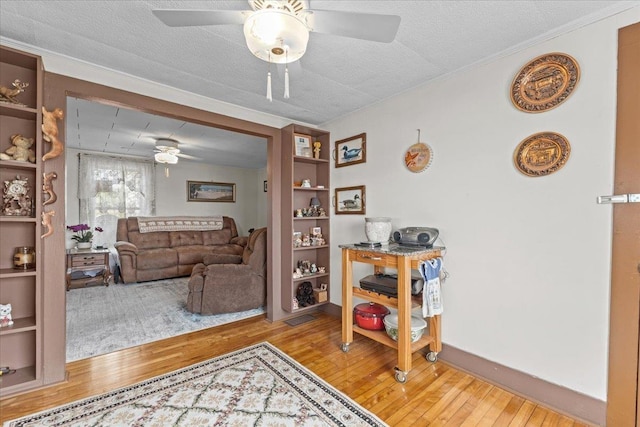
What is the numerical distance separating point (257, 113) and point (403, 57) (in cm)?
165

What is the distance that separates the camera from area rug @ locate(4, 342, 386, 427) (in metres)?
1.55

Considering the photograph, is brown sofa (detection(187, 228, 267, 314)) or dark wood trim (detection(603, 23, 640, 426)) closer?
dark wood trim (detection(603, 23, 640, 426))

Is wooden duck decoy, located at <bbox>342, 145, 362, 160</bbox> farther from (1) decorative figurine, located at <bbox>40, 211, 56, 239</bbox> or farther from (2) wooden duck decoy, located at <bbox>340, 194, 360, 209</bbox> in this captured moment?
(1) decorative figurine, located at <bbox>40, 211, 56, 239</bbox>

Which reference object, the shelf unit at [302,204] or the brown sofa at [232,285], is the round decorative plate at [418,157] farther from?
the brown sofa at [232,285]

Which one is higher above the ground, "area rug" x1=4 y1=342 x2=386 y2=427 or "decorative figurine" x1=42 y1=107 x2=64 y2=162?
"decorative figurine" x1=42 y1=107 x2=64 y2=162

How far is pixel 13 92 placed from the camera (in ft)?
5.81

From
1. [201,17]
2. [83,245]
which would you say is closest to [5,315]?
[201,17]

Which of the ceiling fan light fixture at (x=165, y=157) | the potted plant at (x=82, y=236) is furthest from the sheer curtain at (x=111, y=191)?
the ceiling fan light fixture at (x=165, y=157)

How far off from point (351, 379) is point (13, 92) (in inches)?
118

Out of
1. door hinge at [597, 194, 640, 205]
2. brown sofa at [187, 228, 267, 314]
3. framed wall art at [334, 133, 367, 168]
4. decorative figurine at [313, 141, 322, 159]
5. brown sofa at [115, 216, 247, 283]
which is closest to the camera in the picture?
door hinge at [597, 194, 640, 205]

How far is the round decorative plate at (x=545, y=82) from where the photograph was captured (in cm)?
163

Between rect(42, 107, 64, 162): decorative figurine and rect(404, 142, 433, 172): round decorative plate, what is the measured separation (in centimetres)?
268

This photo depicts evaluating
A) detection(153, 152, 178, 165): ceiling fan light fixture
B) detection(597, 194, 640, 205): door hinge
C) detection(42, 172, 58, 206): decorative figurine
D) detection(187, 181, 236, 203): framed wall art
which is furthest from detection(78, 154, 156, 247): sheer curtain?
detection(597, 194, 640, 205): door hinge

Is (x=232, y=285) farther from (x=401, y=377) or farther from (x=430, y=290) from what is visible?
(x=430, y=290)
